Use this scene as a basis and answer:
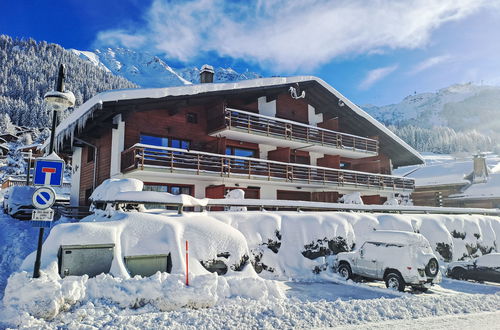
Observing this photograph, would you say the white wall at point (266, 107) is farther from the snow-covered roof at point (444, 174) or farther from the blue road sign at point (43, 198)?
the snow-covered roof at point (444, 174)

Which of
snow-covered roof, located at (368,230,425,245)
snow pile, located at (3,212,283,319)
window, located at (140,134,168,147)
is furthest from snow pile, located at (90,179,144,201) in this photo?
snow-covered roof, located at (368,230,425,245)

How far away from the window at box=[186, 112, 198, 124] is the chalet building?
0.05 meters

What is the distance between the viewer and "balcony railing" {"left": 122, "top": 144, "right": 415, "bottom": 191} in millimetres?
16891

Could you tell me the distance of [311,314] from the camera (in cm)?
803

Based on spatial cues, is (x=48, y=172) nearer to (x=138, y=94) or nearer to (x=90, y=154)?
(x=138, y=94)

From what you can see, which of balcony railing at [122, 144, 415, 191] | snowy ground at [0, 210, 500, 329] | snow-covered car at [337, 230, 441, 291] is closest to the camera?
snowy ground at [0, 210, 500, 329]

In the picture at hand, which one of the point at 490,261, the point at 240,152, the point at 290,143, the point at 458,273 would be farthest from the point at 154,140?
the point at 490,261

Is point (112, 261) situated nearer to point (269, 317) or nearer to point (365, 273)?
point (269, 317)

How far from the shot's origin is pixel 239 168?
20.1m

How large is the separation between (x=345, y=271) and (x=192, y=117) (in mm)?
11818

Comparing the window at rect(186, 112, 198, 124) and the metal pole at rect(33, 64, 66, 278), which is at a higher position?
the window at rect(186, 112, 198, 124)

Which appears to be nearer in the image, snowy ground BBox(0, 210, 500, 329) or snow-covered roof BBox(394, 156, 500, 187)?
snowy ground BBox(0, 210, 500, 329)

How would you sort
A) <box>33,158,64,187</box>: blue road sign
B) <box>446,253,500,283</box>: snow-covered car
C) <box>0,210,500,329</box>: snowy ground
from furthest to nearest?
<box>446,253,500,283</box>: snow-covered car < <box>33,158,64,187</box>: blue road sign < <box>0,210,500,329</box>: snowy ground

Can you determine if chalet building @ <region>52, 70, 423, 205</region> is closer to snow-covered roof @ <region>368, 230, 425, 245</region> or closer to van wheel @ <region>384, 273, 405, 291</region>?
snow-covered roof @ <region>368, 230, 425, 245</region>
